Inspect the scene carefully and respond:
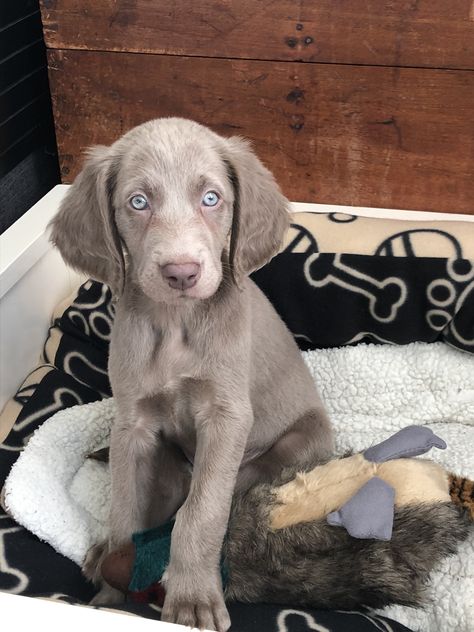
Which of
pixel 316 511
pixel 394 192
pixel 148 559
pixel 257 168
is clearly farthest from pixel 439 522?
pixel 394 192

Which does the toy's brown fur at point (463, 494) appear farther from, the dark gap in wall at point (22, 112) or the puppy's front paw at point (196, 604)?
the dark gap in wall at point (22, 112)

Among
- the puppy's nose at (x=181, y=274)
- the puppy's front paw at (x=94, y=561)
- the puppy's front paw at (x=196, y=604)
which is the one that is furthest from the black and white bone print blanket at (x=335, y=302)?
the puppy's nose at (x=181, y=274)

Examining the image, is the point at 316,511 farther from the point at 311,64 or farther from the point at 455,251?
the point at 311,64

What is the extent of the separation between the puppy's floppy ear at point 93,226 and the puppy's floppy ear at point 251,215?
0.27m

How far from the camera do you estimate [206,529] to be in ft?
5.81

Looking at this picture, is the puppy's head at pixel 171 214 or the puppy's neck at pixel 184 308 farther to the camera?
the puppy's neck at pixel 184 308

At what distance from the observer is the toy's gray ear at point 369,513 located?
166 centimetres

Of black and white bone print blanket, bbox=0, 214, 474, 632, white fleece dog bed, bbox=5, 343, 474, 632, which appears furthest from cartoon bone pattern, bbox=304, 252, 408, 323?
white fleece dog bed, bbox=5, 343, 474, 632

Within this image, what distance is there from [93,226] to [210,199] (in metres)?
0.28

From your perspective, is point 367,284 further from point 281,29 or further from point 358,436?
point 281,29

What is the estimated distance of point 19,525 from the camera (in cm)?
204

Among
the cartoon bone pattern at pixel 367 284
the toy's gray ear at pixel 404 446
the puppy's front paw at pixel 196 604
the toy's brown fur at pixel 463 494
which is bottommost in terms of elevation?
the puppy's front paw at pixel 196 604

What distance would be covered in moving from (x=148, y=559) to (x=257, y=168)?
956 mm

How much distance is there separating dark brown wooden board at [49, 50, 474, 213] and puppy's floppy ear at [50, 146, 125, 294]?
135cm
